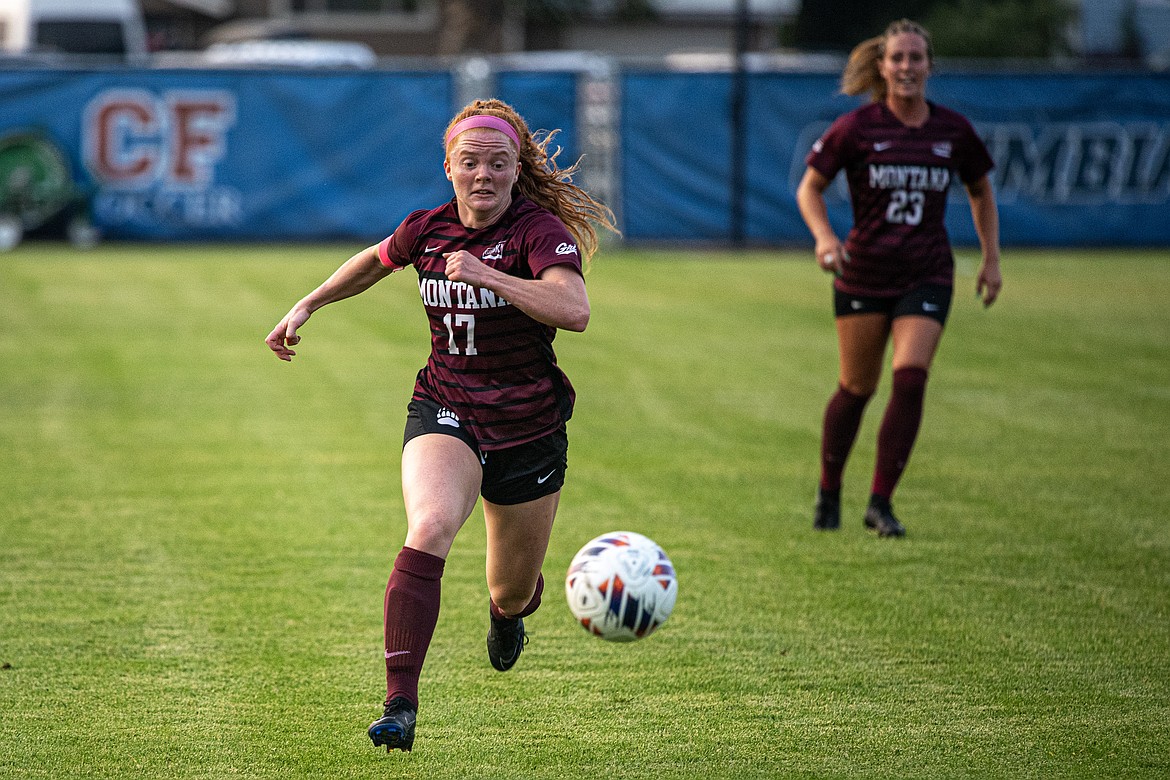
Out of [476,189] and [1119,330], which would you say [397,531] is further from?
[1119,330]

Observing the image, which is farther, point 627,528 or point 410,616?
point 627,528

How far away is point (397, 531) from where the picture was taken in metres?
7.68

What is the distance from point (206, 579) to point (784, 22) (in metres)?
40.6

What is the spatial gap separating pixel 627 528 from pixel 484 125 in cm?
331

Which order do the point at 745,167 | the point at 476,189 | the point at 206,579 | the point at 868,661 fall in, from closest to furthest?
1. the point at 476,189
2. the point at 868,661
3. the point at 206,579
4. the point at 745,167

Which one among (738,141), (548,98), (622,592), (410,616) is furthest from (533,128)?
(410,616)

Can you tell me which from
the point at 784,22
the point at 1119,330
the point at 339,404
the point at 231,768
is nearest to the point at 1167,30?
the point at 784,22

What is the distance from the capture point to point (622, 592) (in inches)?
201

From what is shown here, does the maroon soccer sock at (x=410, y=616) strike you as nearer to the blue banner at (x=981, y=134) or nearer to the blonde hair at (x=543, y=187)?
the blonde hair at (x=543, y=187)

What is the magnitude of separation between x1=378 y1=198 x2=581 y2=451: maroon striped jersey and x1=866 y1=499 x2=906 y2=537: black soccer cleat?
3.17 m

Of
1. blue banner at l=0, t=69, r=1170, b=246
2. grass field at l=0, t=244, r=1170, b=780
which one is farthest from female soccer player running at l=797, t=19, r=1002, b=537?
blue banner at l=0, t=69, r=1170, b=246

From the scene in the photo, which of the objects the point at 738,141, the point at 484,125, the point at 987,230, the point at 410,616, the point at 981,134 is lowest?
the point at 738,141

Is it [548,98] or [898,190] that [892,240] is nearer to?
[898,190]

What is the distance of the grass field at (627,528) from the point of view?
477cm
